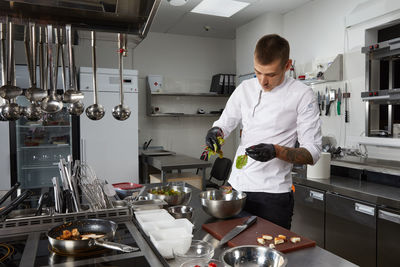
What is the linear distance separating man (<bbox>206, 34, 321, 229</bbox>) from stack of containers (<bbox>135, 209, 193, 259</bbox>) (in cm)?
61

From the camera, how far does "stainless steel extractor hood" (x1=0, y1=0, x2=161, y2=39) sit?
1.24 m

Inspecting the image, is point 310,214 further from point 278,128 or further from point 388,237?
point 278,128

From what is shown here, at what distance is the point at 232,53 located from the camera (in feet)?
20.4

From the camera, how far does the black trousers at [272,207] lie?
1.74 metres

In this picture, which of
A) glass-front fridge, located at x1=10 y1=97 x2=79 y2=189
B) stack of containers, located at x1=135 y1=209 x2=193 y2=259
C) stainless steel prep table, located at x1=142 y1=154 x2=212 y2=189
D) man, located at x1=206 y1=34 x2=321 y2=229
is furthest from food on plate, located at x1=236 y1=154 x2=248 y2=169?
glass-front fridge, located at x1=10 y1=97 x2=79 y2=189

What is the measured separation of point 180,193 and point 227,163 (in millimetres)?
2888

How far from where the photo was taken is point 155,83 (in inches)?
208

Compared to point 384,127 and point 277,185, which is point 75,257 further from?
point 384,127

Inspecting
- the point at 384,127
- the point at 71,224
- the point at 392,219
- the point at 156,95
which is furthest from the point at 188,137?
the point at 71,224

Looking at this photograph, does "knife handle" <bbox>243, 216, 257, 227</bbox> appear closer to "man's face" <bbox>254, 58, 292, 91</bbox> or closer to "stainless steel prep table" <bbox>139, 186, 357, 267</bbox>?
"stainless steel prep table" <bbox>139, 186, 357, 267</bbox>

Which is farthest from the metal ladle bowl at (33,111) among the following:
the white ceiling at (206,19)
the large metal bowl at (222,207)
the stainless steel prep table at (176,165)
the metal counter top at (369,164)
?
the white ceiling at (206,19)

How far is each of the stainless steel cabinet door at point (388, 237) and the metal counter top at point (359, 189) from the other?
71mm

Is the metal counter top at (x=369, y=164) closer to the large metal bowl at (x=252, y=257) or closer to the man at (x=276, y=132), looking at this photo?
the man at (x=276, y=132)

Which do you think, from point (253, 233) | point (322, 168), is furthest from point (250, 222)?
point (322, 168)
